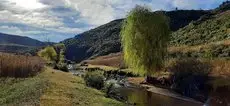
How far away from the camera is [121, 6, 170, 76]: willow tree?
8069cm

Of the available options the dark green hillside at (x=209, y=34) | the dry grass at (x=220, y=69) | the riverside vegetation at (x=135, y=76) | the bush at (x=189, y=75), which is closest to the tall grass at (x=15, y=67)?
the riverside vegetation at (x=135, y=76)

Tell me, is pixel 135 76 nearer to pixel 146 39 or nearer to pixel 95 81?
pixel 146 39

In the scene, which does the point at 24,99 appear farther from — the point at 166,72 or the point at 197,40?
the point at 197,40

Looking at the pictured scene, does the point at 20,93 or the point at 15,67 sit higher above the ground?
the point at 15,67

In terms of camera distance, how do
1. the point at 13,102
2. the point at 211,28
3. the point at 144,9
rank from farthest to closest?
the point at 211,28
the point at 144,9
the point at 13,102

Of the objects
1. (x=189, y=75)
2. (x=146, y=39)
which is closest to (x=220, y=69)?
(x=189, y=75)

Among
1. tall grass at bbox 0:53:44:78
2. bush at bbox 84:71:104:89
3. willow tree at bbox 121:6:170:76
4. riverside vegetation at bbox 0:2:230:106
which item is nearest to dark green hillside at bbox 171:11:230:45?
riverside vegetation at bbox 0:2:230:106

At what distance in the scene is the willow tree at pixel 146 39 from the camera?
265 ft

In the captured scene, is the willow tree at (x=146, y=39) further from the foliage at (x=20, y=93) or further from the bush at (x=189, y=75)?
the foliage at (x=20, y=93)

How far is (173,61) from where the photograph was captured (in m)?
85.5

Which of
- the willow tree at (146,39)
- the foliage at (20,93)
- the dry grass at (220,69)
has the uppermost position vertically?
the willow tree at (146,39)

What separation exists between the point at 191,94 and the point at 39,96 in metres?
35.8

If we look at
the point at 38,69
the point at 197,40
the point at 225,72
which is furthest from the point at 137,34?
the point at 197,40

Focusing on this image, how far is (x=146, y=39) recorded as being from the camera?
80938 millimetres
